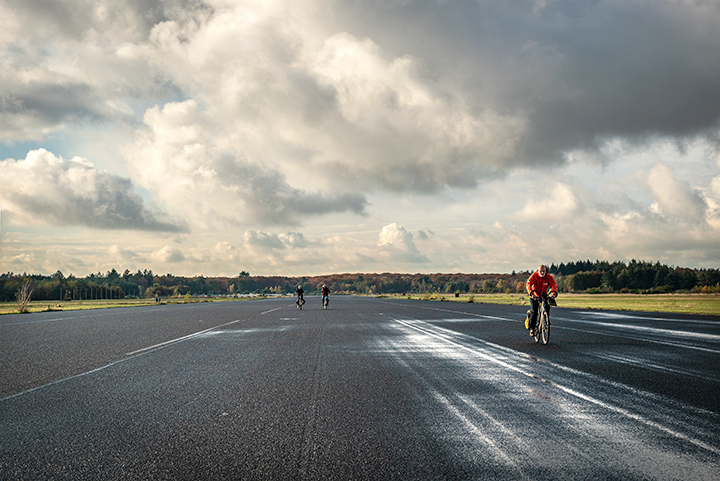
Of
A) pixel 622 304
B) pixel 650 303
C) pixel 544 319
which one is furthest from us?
pixel 650 303

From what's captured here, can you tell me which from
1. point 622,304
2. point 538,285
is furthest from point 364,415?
point 622,304

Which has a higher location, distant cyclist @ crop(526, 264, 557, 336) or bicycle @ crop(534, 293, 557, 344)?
distant cyclist @ crop(526, 264, 557, 336)

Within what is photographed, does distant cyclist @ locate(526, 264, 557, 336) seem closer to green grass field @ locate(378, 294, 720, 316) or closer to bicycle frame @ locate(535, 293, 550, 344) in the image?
bicycle frame @ locate(535, 293, 550, 344)

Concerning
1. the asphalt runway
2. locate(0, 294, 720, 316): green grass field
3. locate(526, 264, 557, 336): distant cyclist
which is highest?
locate(526, 264, 557, 336): distant cyclist

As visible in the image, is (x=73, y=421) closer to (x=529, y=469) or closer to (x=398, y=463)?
(x=398, y=463)

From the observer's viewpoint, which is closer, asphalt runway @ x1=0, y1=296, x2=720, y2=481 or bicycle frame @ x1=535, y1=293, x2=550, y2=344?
asphalt runway @ x1=0, y1=296, x2=720, y2=481

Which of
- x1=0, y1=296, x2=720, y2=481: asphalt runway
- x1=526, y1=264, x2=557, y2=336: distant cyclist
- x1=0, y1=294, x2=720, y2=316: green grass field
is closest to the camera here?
x1=0, y1=296, x2=720, y2=481: asphalt runway

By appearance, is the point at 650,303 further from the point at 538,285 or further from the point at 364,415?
the point at 364,415

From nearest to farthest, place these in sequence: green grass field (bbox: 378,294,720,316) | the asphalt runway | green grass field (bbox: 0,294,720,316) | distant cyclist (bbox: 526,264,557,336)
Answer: the asphalt runway < distant cyclist (bbox: 526,264,557,336) < green grass field (bbox: 378,294,720,316) < green grass field (bbox: 0,294,720,316)

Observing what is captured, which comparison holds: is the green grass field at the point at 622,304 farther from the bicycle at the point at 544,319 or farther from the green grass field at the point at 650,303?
the bicycle at the point at 544,319

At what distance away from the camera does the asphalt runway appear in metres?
4.12

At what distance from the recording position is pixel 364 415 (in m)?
5.83

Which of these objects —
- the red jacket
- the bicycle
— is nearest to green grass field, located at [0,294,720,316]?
the bicycle

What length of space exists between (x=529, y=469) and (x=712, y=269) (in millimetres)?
183777
